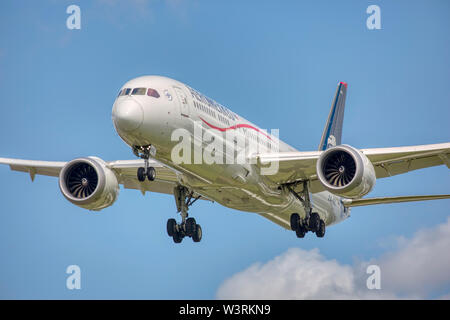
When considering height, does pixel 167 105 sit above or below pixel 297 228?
above

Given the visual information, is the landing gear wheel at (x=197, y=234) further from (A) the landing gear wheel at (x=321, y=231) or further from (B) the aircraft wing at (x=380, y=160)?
(A) the landing gear wheel at (x=321, y=231)

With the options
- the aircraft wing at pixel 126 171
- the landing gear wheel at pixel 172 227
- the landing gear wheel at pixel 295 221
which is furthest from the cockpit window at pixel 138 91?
the landing gear wheel at pixel 295 221

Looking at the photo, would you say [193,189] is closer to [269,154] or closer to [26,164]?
[269,154]

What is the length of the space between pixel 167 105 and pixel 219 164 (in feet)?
11.9

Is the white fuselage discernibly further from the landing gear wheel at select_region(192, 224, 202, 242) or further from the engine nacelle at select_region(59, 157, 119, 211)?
the engine nacelle at select_region(59, 157, 119, 211)

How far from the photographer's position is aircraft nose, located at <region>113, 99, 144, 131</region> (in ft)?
94.0

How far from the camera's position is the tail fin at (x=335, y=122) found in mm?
44625

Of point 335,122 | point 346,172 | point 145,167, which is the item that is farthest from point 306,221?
point 335,122

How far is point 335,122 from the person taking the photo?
153 ft

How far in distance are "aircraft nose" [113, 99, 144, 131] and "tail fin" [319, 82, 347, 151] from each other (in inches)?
682

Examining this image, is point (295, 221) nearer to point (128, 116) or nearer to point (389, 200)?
point (389, 200)

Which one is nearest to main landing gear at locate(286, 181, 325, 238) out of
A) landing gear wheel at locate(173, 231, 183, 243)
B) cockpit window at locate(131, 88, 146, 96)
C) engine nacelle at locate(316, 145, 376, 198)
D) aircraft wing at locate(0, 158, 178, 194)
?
engine nacelle at locate(316, 145, 376, 198)
